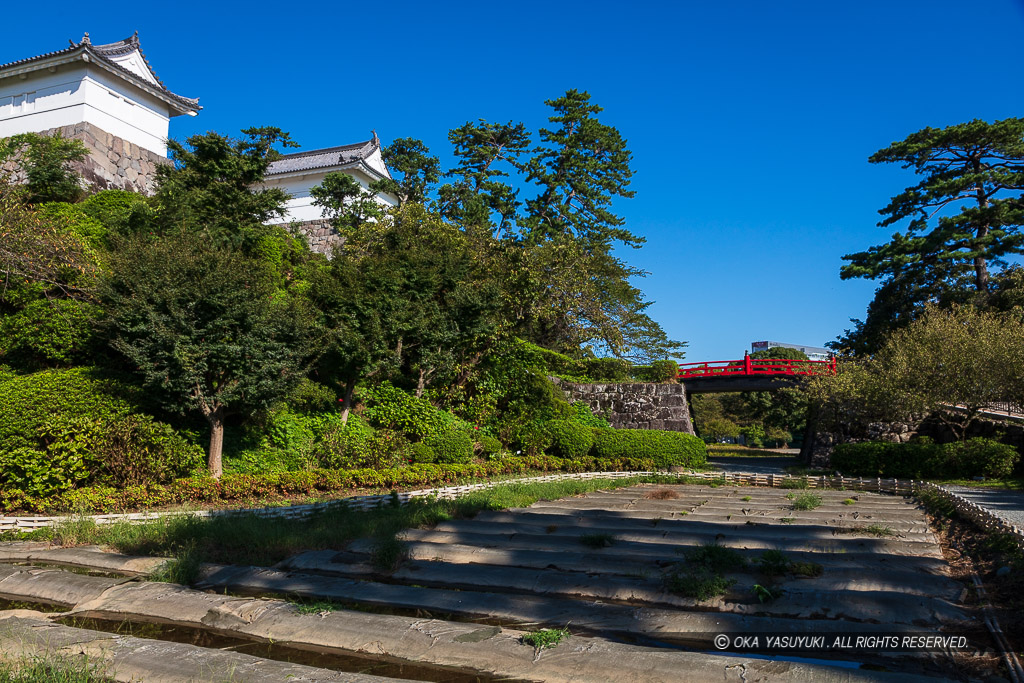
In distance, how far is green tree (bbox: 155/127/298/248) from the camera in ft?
58.1

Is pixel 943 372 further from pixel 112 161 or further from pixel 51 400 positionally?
pixel 112 161

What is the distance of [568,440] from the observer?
21062 millimetres

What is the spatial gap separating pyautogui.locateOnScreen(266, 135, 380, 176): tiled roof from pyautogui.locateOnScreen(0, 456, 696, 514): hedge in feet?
75.9

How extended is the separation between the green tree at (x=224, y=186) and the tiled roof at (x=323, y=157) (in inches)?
566

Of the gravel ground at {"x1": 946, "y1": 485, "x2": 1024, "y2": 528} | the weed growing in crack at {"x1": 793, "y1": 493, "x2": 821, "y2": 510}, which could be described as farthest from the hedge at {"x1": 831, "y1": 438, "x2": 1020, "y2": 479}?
the weed growing in crack at {"x1": 793, "y1": 493, "x2": 821, "y2": 510}

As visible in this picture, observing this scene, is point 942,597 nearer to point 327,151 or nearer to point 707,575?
point 707,575

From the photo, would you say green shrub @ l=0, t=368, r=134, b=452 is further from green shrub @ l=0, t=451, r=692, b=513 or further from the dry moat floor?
the dry moat floor

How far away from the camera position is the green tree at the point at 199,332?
11.9 m

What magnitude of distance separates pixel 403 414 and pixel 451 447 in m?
1.78

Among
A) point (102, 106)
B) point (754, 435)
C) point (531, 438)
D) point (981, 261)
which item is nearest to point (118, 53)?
point (102, 106)

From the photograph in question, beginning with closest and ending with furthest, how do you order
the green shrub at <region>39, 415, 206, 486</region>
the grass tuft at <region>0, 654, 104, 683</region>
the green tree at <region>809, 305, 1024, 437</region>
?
the grass tuft at <region>0, 654, 104, 683</region> < the green shrub at <region>39, 415, 206, 486</region> < the green tree at <region>809, 305, 1024, 437</region>

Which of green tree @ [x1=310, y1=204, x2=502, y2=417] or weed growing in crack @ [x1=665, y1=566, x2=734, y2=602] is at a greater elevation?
green tree @ [x1=310, y1=204, x2=502, y2=417]

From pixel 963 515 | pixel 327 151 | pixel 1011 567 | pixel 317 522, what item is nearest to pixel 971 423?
pixel 963 515

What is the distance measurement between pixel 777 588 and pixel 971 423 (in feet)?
75.2
